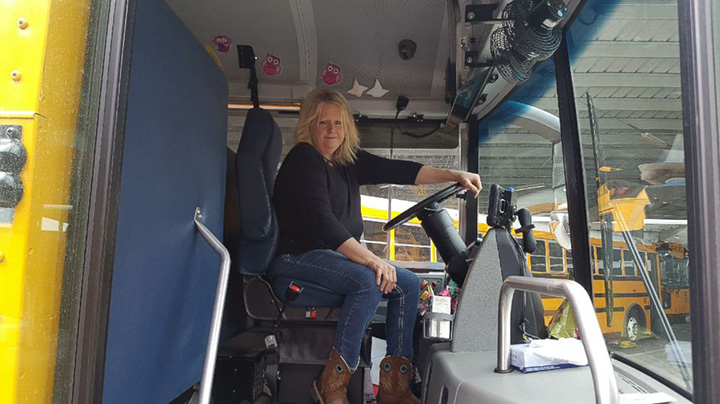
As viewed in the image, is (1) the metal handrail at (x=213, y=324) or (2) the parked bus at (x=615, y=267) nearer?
(1) the metal handrail at (x=213, y=324)

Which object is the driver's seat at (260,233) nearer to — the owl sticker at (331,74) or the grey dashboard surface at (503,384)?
the grey dashboard surface at (503,384)

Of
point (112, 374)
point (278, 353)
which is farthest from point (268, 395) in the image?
point (112, 374)

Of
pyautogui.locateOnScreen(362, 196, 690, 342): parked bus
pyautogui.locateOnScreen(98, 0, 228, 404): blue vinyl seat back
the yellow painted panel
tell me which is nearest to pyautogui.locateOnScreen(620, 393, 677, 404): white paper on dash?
pyautogui.locateOnScreen(362, 196, 690, 342): parked bus

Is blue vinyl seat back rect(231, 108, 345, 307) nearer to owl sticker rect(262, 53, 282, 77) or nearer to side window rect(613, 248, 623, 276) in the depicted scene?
owl sticker rect(262, 53, 282, 77)

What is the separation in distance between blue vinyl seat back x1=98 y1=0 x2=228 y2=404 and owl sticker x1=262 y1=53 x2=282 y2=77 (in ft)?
3.61

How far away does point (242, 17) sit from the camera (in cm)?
245

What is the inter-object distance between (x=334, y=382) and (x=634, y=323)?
5.29ft

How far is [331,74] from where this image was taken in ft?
9.43

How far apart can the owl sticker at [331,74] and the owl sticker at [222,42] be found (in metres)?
0.54

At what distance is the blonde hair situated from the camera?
85.7 inches

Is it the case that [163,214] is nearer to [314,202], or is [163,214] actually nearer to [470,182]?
[314,202]

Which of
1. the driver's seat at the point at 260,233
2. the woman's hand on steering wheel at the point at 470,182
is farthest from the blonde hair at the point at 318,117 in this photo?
the woman's hand on steering wheel at the point at 470,182

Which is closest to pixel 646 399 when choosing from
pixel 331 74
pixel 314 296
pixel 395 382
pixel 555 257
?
pixel 395 382

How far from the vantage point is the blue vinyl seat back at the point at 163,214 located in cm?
107
